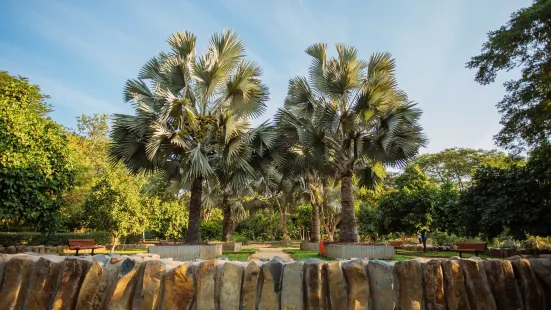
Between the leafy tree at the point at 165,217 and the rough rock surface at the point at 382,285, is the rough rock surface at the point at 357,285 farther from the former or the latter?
the leafy tree at the point at 165,217

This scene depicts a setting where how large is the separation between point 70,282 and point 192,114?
303 inches

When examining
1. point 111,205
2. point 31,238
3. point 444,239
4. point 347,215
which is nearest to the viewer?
point 347,215

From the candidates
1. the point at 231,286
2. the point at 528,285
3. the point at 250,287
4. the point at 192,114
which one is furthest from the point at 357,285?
the point at 192,114

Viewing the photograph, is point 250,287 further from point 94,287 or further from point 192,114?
point 192,114

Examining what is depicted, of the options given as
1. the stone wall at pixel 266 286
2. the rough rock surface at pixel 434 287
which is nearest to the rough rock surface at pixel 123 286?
the stone wall at pixel 266 286

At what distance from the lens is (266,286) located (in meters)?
2.81

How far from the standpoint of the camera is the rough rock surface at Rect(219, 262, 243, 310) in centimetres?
278

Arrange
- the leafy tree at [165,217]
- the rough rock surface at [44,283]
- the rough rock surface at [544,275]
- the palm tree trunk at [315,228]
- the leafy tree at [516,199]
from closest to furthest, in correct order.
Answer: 1. the rough rock surface at [44,283]
2. the rough rock surface at [544,275]
3. the leafy tree at [516,199]
4. the palm tree trunk at [315,228]
5. the leafy tree at [165,217]

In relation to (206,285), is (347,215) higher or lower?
A: higher

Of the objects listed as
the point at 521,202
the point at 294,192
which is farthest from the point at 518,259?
the point at 294,192

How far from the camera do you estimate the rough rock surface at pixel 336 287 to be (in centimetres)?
276

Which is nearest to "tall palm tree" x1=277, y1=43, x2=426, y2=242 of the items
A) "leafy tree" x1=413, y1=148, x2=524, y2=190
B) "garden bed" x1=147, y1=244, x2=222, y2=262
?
"garden bed" x1=147, y1=244, x2=222, y2=262

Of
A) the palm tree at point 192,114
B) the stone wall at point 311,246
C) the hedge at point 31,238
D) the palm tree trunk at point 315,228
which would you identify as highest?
the palm tree at point 192,114

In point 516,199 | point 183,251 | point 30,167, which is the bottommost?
point 183,251
